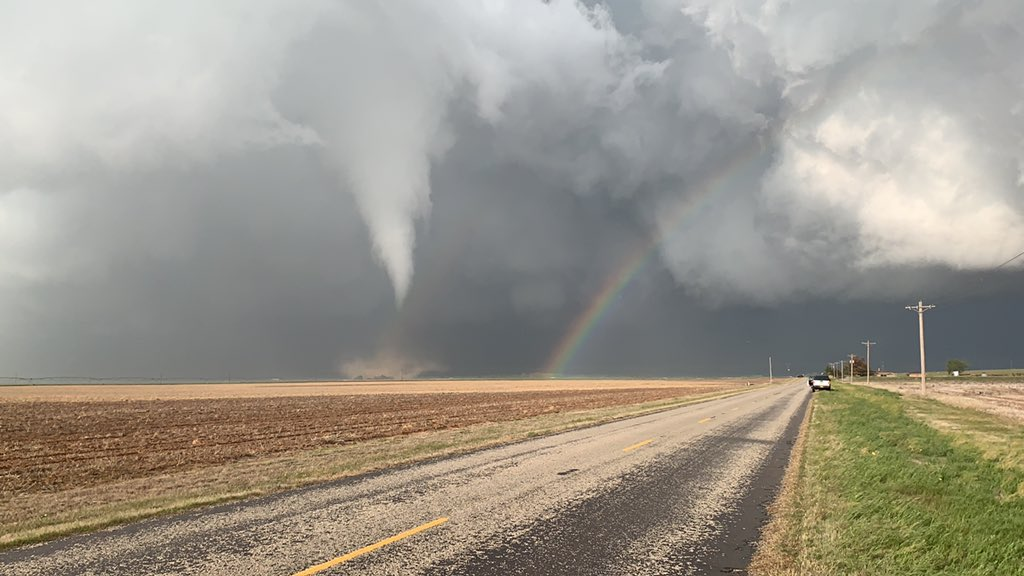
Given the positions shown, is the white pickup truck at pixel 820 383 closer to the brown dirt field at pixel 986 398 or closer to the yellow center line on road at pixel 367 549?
the brown dirt field at pixel 986 398

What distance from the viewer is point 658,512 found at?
9.20 metres

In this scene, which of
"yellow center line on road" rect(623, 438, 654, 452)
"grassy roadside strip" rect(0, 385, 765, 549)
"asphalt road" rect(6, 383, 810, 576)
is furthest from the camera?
"yellow center line on road" rect(623, 438, 654, 452)

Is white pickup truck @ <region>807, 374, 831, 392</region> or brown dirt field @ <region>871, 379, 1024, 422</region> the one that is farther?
white pickup truck @ <region>807, 374, 831, 392</region>

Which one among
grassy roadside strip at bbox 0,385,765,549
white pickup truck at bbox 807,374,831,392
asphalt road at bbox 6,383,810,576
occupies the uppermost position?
asphalt road at bbox 6,383,810,576

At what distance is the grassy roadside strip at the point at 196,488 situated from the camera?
9459 millimetres

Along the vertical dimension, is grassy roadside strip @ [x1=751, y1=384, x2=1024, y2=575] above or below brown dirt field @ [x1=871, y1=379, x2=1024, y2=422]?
above

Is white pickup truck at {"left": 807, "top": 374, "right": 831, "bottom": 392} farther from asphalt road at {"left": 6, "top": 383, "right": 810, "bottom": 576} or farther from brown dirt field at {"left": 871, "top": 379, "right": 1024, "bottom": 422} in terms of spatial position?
asphalt road at {"left": 6, "top": 383, "right": 810, "bottom": 576}

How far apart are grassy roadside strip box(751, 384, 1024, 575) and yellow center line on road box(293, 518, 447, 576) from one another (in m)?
4.35

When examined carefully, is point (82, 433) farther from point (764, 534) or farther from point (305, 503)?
point (764, 534)

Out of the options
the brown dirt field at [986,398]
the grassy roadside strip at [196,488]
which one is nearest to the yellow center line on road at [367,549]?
the grassy roadside strip at [196,488]

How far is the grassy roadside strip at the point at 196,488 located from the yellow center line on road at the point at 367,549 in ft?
15.5

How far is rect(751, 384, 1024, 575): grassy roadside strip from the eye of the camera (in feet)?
22.6

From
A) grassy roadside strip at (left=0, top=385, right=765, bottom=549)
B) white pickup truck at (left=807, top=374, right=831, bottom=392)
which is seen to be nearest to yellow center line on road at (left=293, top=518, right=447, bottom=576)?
grassy roadside strip at (left=0, top=385, right=765, bottom=549)

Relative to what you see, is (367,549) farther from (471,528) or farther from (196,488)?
(196,488)
